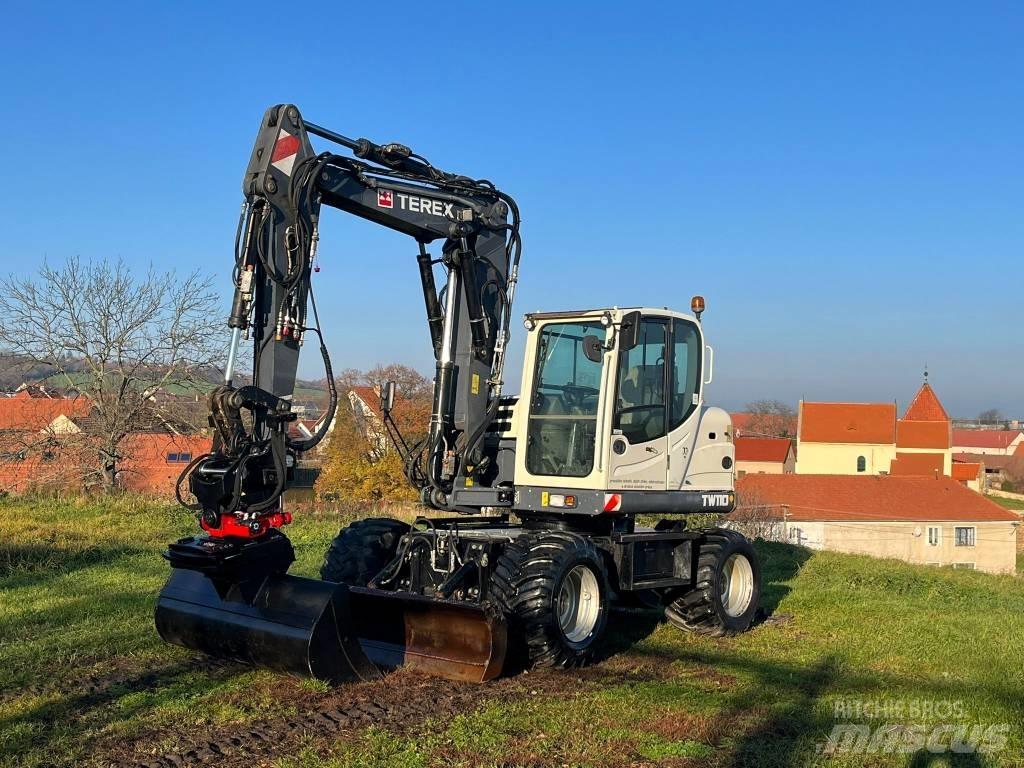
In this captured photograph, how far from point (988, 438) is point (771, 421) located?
66.5 meters

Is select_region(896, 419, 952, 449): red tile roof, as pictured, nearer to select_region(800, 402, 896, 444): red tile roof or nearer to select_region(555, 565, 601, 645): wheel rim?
select_region(800, 402, 896, 444): red tile roof

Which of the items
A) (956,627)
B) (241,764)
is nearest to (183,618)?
(241,764)

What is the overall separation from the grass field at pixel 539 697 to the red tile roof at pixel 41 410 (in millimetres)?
18933

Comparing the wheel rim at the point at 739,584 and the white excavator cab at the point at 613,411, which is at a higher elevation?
the white excavator cab at the point at 613,411

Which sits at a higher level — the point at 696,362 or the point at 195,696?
the point at 696,362

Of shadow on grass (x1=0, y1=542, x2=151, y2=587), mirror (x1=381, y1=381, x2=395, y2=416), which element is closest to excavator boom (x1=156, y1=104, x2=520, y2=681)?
mirror (x1=381, y1=381, x2=395, y2=416)

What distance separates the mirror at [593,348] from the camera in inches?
339

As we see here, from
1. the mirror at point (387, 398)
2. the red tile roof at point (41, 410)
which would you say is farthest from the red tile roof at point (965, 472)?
the mirror at point (387, 398)

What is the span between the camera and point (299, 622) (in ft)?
21.7

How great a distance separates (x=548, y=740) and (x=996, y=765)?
8.07 ft

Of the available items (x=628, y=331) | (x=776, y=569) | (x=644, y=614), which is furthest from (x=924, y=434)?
(x=628, y=331)

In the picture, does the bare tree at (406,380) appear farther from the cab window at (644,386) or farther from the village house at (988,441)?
the village house at (988,441)

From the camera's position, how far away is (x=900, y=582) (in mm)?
13641

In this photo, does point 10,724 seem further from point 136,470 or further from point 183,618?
point 136,470
